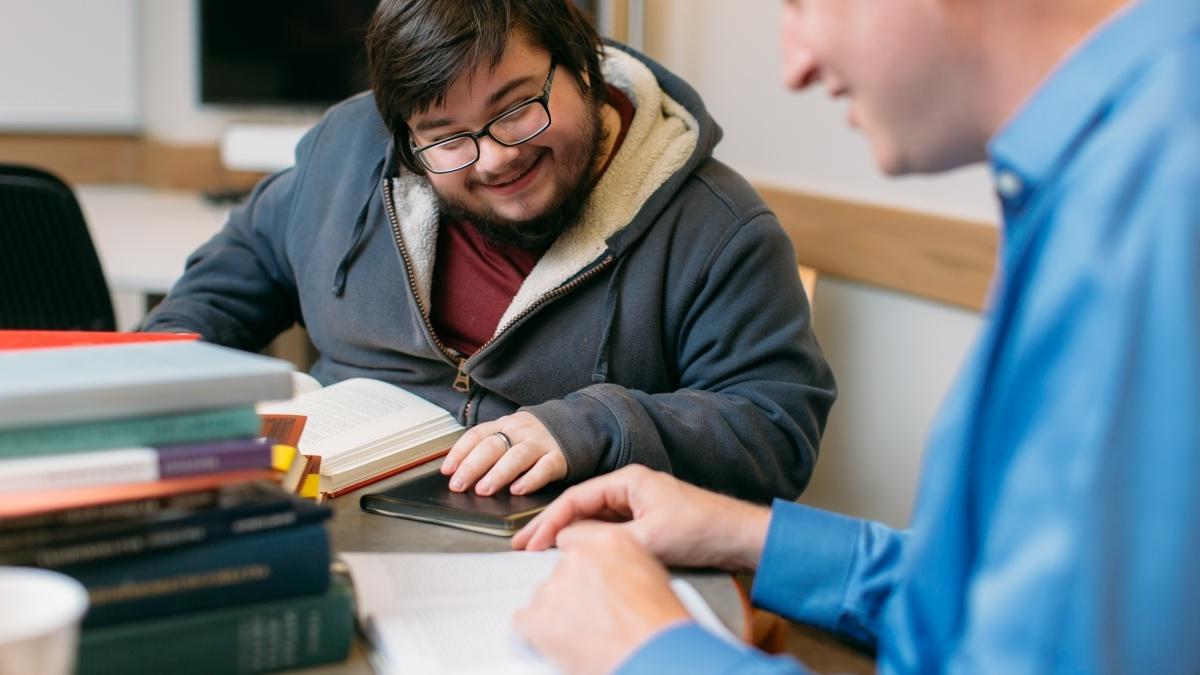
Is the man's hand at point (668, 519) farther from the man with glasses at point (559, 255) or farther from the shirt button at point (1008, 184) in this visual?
the shirt button at point (1008, 184)

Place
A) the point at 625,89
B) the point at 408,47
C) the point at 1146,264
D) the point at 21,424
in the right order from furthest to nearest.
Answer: the point at 625,89 → the point at 408,47 → the point at 21,424 → the point at 1146,264

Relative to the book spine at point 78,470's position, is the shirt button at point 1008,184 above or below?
above

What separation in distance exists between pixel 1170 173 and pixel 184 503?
25.1 inches

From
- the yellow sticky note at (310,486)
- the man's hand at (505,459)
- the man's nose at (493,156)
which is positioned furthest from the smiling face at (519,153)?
the yellow sticky note at (310,486)

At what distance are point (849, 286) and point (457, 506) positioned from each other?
157 cm

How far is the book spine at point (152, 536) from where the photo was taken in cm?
82

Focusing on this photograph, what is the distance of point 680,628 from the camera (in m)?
0.85

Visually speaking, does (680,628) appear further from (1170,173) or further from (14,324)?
(14,324)

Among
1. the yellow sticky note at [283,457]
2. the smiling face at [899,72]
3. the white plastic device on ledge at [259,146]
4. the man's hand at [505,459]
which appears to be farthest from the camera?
the white plastic device on ledge at [259,146]

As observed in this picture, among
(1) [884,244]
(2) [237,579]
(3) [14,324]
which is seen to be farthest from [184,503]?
(1) [884,244]

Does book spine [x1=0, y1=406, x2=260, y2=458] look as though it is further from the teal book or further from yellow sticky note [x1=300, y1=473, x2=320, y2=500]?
yellow sticky note [x1=300, y1=473, x2=320, y2=500]

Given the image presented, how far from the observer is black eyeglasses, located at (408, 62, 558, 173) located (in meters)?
1.62

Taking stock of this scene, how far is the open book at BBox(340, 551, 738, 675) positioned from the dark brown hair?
2.23ft

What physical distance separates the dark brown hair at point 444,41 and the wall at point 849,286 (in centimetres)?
91
